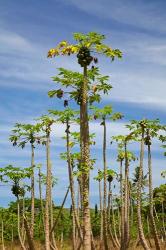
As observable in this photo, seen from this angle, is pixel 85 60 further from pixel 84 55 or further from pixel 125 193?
pixel 125 193

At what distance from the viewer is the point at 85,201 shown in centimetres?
2175

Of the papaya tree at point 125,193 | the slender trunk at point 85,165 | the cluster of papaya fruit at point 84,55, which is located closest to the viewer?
the slender trunk at point 85,165

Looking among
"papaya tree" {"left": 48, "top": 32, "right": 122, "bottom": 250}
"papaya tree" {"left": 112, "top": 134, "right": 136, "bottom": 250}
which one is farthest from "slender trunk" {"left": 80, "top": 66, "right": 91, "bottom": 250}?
"papaya tree" {"left": 112, "top": 134, "right": 136, "bottom": 250}

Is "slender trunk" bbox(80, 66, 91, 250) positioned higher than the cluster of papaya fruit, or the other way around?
the cluster of papaya fruit

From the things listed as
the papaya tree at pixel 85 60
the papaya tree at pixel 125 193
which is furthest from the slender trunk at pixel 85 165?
the papaya tree at pixel 125 193

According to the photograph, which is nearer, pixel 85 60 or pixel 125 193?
pixel 85 60

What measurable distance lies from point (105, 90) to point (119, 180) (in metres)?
28.4

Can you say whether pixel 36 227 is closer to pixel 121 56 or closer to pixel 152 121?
pixel 152 121

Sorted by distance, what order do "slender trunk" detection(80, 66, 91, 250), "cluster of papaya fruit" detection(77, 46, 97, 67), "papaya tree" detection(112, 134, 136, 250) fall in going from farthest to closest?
"papaya tree" detection(112, 134, 136, 250) < "cluster of papaya fruit" detection(77, 46, 97, 67) < "slender trunk" detection(80, 66, 91, 250)

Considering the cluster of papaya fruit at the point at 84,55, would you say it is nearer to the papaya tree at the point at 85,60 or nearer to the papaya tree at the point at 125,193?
the papaya tree at the point at 85,60

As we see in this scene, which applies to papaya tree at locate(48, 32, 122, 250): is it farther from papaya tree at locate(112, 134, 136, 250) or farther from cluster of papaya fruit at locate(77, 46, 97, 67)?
papaya tree at locate(112, 134, 136, 250)

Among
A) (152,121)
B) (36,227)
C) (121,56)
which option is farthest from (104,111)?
(36,227)

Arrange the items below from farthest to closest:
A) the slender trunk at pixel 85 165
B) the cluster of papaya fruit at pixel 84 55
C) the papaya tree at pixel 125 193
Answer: the papaya tree at pixel 125 193 → the cluster of papaya fruit at pixel 84 55 → the slender trunk at pixel 85 165

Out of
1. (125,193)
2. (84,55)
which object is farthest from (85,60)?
(125,193)
